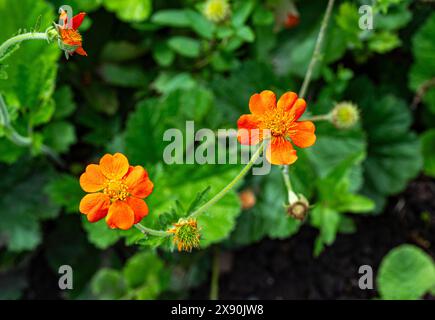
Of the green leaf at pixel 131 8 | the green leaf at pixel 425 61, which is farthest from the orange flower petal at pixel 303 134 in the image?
the green leaf at pixel 425 61

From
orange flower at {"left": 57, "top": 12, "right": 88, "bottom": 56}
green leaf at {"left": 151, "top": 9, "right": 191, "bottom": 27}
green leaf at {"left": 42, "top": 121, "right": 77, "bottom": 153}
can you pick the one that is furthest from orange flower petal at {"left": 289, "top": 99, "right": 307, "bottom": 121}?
green leaf at {"left": 42, "top": 121, "right": 77, "bottom": 153}

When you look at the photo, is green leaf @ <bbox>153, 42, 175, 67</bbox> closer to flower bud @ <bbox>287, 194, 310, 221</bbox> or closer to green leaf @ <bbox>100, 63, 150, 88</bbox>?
green leaf @ <bbox>100, 63, 150, 88</bbox>

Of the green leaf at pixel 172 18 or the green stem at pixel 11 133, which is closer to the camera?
the green stem at pixel 11 133

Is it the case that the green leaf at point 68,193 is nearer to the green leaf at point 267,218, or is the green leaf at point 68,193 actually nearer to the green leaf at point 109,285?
the green leaf at point 109,285

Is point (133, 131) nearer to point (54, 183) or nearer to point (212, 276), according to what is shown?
point (54, 183)

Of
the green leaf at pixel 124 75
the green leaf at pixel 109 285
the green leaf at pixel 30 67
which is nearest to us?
the green leaf at pixel 30 67

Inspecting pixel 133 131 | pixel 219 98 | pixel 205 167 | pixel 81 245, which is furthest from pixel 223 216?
pixel 81 245

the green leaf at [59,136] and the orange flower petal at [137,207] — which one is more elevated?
the green leaf at [59,136]
